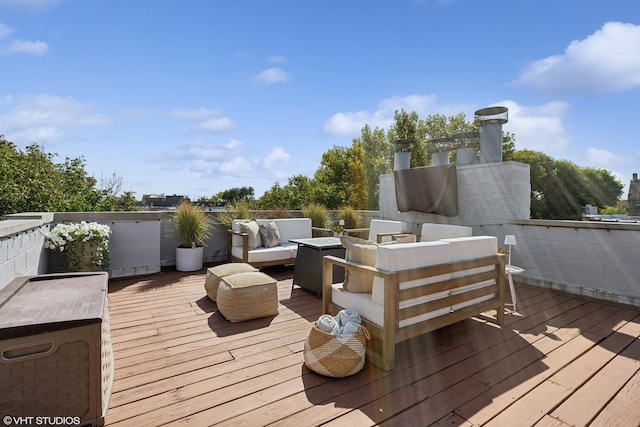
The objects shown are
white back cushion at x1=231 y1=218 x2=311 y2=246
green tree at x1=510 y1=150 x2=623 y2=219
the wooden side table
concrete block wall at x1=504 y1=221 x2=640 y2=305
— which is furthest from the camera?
green tree at x1=510 y1=150 x2=623 y2=219

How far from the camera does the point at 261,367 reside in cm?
232

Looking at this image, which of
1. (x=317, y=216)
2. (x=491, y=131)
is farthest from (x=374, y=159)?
Result: (x=491, y=131)

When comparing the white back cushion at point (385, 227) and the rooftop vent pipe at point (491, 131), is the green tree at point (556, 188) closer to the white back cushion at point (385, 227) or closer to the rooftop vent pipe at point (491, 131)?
the rooftop vent pipe at point (491, 131)

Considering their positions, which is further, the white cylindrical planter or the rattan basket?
the white cylindrical planter

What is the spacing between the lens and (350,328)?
90.6 inches

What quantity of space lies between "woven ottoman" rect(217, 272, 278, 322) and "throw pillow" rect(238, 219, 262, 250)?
1.74 meters

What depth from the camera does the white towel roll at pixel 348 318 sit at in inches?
95.3

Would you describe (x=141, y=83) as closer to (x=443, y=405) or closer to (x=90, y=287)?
(x=90, y=287)

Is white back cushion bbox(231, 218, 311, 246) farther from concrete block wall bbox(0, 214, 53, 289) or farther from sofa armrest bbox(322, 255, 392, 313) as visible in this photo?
sofa armrest bbox(322, 255, 392, 313)

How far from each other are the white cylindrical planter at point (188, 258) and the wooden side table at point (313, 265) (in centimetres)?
199

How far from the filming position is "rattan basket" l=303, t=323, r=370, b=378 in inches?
85.0

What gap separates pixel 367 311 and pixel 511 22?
6.72m

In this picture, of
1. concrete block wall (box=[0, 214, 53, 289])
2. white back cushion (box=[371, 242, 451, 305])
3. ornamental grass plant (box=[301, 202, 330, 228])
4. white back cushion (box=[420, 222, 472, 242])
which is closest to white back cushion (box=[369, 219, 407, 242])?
white back cushion (box=[420, 222, 472, 242])

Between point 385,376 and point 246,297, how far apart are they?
1.52 meters
